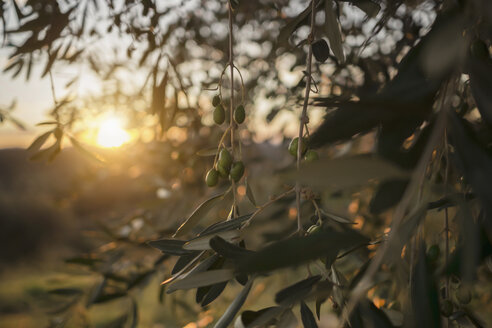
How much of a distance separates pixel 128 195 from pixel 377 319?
5.50 meters

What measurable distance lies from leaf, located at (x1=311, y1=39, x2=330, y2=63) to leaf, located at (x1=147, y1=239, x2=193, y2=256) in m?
0.31

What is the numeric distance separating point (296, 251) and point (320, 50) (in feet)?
1.03

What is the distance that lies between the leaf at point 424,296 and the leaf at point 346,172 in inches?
6.4

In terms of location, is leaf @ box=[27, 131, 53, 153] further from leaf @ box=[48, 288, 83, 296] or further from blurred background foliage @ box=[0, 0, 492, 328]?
leaf @ box=[48, 288, 83, 296]

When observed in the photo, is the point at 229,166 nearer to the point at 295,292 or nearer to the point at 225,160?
the point at 225,160

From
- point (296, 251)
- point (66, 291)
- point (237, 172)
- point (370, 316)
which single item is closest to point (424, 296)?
point (370, 316)

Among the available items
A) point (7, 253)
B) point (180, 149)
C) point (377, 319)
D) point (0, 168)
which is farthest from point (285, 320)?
point (0, 168)

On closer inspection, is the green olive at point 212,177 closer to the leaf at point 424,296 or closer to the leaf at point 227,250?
the leaf at point 227,250

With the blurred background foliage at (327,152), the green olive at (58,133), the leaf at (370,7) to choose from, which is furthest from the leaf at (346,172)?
the green olive at (58,133)

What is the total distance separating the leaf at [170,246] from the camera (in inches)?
18.6

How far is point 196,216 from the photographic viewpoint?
1.71ft

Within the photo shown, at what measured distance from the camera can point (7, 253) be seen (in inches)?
217

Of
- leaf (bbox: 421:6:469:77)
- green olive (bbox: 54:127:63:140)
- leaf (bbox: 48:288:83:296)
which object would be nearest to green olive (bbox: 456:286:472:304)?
leaf (bbox: 421:6:469:77)

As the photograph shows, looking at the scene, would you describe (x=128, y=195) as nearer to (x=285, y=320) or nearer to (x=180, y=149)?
(x=180, y=149)
